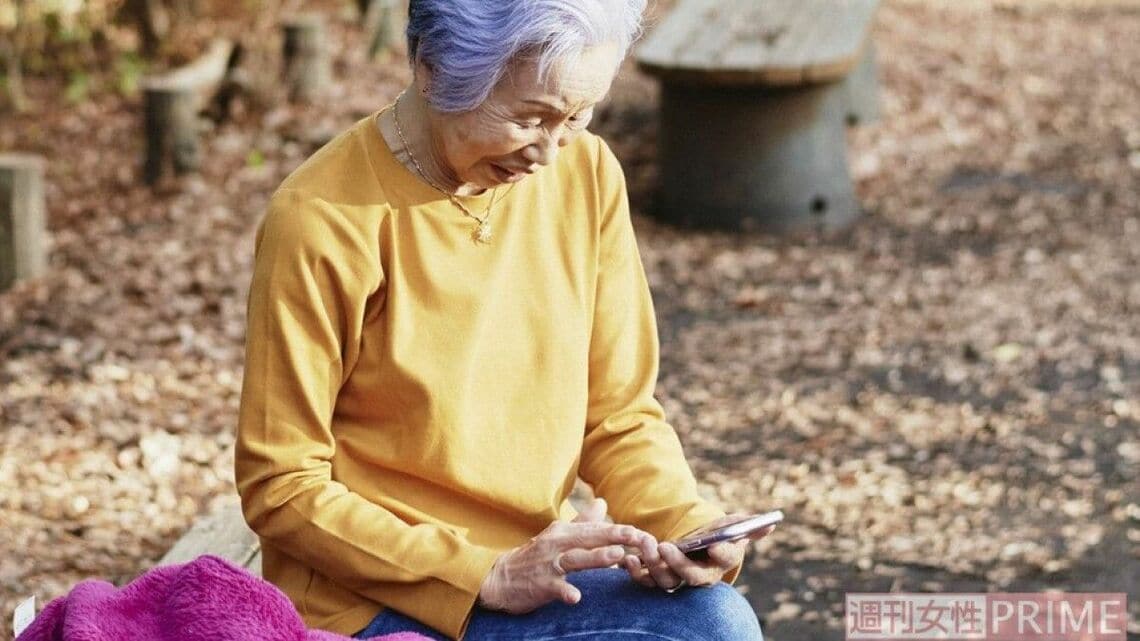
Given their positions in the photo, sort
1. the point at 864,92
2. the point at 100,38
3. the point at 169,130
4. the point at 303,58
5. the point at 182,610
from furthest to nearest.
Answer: the point at 100,38
the point at 864,92
the point at 303,58
the point at 169,130
the point at 182,610

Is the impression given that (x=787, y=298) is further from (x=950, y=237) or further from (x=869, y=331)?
(x=950, y=237)

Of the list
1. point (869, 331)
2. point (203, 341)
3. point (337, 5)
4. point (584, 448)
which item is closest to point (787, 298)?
point (869, 331)

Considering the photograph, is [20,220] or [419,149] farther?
[20,220]

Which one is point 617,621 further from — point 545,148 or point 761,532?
point 545,148

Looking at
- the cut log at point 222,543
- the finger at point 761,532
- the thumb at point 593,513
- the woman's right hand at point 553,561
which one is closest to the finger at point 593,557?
the woman's right hand at point 553,561

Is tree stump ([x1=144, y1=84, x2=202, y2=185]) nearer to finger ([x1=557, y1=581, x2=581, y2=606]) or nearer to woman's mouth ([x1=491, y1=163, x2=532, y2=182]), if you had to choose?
woman's mouth ([x1=491, y1=163, x2=532, y2=182])

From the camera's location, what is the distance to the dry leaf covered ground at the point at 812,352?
4211 millimetres

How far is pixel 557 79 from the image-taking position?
228 centimetres

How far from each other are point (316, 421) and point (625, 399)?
604 mm

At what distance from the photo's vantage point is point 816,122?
24.8ft

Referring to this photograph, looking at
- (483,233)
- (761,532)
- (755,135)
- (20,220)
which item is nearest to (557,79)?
(483,233)

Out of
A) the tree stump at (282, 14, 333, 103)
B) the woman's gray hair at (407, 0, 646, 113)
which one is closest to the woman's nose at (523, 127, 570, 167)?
the woman's gray hair at (407, 0, 646, 113)

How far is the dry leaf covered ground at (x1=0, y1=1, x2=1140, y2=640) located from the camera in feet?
13.8

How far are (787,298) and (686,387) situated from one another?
1145 millimetres
